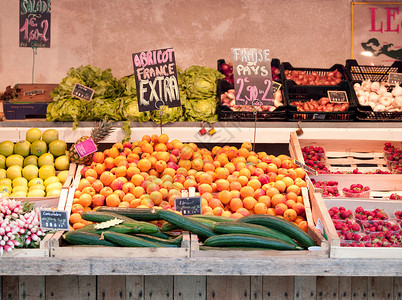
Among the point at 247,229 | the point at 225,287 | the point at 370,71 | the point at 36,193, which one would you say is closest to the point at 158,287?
the point at 225,287

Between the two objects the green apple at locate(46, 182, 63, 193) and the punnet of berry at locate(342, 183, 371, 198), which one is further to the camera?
the punnet of berry at locate(342, 183, 371, 198)

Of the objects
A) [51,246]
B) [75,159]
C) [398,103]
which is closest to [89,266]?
[51,246]

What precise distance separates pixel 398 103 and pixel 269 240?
10.1ft

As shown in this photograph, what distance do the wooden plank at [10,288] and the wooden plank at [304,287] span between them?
162 cm

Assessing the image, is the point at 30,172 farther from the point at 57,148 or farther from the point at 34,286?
the point at 34,286

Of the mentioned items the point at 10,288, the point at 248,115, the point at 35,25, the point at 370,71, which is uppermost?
the point at 35,25

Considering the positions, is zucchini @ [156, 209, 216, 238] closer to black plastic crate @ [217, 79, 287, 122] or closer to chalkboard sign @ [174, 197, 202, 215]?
chalkboard sign @ [174, 197, 202, 215]

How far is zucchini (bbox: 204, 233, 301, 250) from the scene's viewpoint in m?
2.64

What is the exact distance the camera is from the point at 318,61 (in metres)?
6.75

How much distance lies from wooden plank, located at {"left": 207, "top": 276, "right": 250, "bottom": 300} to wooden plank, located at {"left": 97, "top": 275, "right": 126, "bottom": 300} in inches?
19.8

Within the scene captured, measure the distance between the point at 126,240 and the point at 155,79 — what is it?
6.19 ft

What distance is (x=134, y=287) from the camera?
278 centimetres

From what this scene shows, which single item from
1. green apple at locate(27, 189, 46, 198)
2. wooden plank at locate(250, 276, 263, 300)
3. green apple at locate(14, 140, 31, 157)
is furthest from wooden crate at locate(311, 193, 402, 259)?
green apple at locate(14, 140, 31, 157)

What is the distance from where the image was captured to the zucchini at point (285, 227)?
2.77 meters
